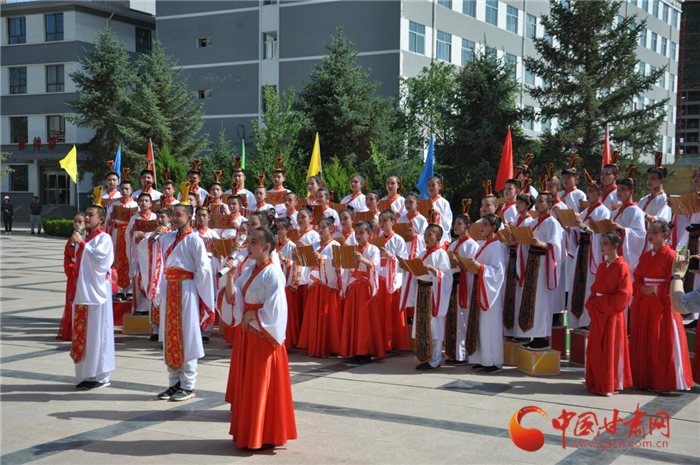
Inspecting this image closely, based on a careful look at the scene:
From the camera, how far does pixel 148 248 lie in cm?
1143

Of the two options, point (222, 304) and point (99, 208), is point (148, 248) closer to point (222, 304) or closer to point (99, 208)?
point (99, 208)

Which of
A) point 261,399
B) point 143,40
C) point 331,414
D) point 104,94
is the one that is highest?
point 143,40

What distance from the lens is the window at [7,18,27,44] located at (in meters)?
Answer: 45.6

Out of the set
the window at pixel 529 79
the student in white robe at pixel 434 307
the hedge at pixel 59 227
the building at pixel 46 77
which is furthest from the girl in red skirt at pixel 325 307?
the window at pixel 529 79

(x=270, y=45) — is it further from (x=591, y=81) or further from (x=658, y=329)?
(x=658, y=329)

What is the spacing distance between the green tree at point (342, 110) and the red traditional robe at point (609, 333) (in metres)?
19.7

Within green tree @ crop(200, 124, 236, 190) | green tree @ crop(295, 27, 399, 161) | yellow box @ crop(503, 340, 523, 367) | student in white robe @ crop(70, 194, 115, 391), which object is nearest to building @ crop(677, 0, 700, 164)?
green tree @ crop(295, 27, 399, 161)

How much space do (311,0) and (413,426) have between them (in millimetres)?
32794

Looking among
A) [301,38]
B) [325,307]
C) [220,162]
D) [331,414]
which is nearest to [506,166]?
[325,307]

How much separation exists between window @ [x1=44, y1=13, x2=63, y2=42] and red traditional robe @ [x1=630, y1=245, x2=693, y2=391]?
43.0m

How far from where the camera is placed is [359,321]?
10.0m

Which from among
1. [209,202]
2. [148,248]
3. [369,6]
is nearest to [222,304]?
[148,248]

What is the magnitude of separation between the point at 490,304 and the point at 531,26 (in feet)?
129

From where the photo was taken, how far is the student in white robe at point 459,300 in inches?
376
